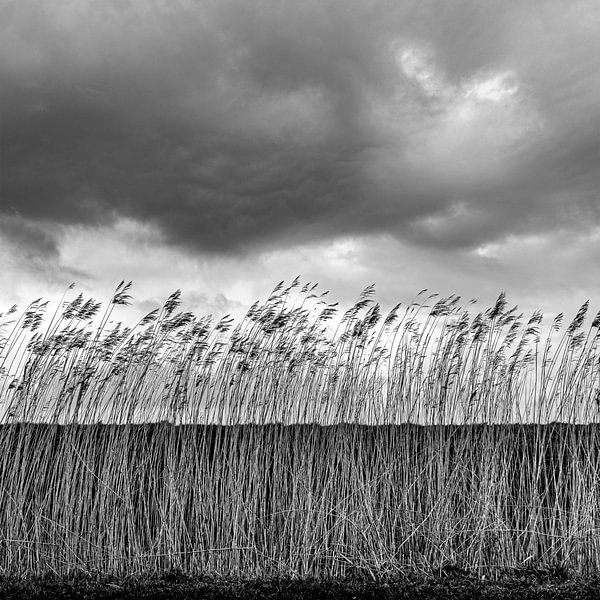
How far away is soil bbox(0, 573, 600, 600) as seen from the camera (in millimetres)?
5020

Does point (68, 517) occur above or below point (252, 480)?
below

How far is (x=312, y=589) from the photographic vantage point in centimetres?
511

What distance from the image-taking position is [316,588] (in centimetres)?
512

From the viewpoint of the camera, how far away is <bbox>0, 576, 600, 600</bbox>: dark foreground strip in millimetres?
5012

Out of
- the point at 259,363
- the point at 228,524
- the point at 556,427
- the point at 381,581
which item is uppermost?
the point at 259,363

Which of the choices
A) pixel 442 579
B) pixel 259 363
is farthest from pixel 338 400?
pixel 442 579

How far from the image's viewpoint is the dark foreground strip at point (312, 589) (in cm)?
501

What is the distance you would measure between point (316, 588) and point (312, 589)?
0.03 meters

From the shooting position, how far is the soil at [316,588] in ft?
16.5

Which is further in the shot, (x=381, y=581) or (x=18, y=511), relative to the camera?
(x=18, y=511)

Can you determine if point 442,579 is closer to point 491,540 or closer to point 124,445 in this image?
point 491,540

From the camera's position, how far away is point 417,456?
5.70 m

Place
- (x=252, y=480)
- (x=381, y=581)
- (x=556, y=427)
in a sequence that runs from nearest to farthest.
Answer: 1. (x=381, y=581)
2. (x=252, y=480)
3. (x=556, y=427)

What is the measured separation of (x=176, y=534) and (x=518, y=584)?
2.75m
